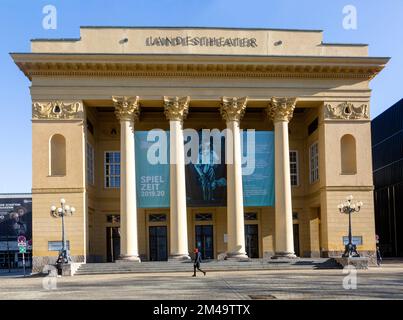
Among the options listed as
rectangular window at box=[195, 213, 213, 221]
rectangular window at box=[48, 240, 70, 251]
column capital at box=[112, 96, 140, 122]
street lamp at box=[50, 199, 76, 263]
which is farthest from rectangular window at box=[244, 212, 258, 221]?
rectangular window at box=[48, 240, 70, 251]

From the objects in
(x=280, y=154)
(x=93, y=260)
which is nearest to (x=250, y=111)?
(x=280, y=154)

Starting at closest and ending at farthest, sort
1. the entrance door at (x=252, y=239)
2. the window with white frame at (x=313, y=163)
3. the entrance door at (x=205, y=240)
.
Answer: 1. the window with white frame at (x=313, y=163)
2. the entrance door at (x=205, y=240)
3. the entrance door at (x=252, y=239)

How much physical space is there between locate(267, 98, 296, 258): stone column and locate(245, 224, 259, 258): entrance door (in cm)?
448

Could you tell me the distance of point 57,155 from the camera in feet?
129

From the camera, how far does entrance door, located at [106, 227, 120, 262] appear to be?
4353cm

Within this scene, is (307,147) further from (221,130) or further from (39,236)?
(39,236)

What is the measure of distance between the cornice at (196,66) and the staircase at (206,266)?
12.3m

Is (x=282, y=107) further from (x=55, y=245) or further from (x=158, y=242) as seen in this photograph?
(x=55, y=245)

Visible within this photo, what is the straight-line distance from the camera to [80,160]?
3866cm

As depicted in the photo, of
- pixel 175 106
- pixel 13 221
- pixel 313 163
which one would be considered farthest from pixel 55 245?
pixel 13 221

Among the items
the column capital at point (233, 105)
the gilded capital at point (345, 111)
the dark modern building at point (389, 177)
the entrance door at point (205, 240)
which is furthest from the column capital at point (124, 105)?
the dark modern building at point (389, 177)

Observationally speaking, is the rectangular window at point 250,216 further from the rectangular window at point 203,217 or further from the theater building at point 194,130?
the theater building at point 194,130

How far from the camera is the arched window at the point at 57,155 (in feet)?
129

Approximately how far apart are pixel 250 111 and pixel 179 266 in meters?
14.1
